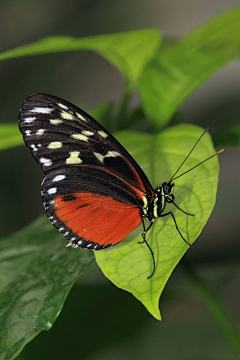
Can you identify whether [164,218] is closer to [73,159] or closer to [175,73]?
[73,159]

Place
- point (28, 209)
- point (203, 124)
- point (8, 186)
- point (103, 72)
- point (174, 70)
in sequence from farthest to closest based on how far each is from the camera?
point (103, 72) < point (28, 209) < point (8, 186) < point (203, 124) < point (174, 70)

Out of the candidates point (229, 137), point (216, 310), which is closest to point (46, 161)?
point (229, 137)

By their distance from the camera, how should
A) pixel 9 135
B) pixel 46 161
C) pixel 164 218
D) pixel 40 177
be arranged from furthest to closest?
pixel 40 177
pixel 9 135
pixel 46 161
pixel 164 218

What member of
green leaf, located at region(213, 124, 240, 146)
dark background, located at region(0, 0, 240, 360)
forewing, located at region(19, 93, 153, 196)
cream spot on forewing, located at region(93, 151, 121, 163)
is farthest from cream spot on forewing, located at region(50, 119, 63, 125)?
dark background, located at region(0, 0, 240, 360)

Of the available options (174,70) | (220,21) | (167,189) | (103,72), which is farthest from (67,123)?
(103,72)

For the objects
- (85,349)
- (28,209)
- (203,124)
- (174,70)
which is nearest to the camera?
→ (174,70)

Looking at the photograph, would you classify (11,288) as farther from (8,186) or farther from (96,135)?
(8,186)

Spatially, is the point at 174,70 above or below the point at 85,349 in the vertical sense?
above
